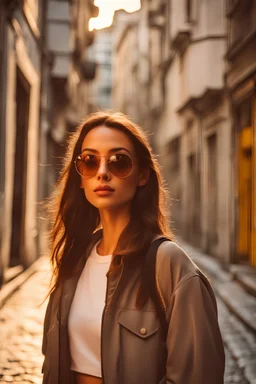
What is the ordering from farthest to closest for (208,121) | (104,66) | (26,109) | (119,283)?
1. (104,66)
2. (208,121)
3. (26,109)
4. (119,283)

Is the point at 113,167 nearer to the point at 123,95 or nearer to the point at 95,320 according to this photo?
the point at 95,320

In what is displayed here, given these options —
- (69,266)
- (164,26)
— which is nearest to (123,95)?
(164,26)

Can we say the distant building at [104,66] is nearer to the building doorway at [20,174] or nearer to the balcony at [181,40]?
the balcony at [181,40]

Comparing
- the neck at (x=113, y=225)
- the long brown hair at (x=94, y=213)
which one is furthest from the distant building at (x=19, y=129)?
the neck at (x=113, y=225)

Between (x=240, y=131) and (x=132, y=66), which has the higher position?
(x=132, y=66)

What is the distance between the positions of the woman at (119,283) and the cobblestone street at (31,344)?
7.97 ft

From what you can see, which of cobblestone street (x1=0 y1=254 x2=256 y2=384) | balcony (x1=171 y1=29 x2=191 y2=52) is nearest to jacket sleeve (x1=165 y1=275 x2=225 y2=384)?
cobblestone street (x1=0 y1=254 x2=256 y2=384)

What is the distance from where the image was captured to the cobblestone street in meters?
4.84

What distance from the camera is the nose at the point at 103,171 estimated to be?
202 cm

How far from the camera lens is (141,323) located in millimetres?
1816

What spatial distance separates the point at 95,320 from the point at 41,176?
484 inches

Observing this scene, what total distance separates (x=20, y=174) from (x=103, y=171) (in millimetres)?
10000

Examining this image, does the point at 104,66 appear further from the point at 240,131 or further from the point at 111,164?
the point at 111,164

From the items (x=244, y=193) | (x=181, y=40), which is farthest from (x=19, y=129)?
(x=181, y=40)
